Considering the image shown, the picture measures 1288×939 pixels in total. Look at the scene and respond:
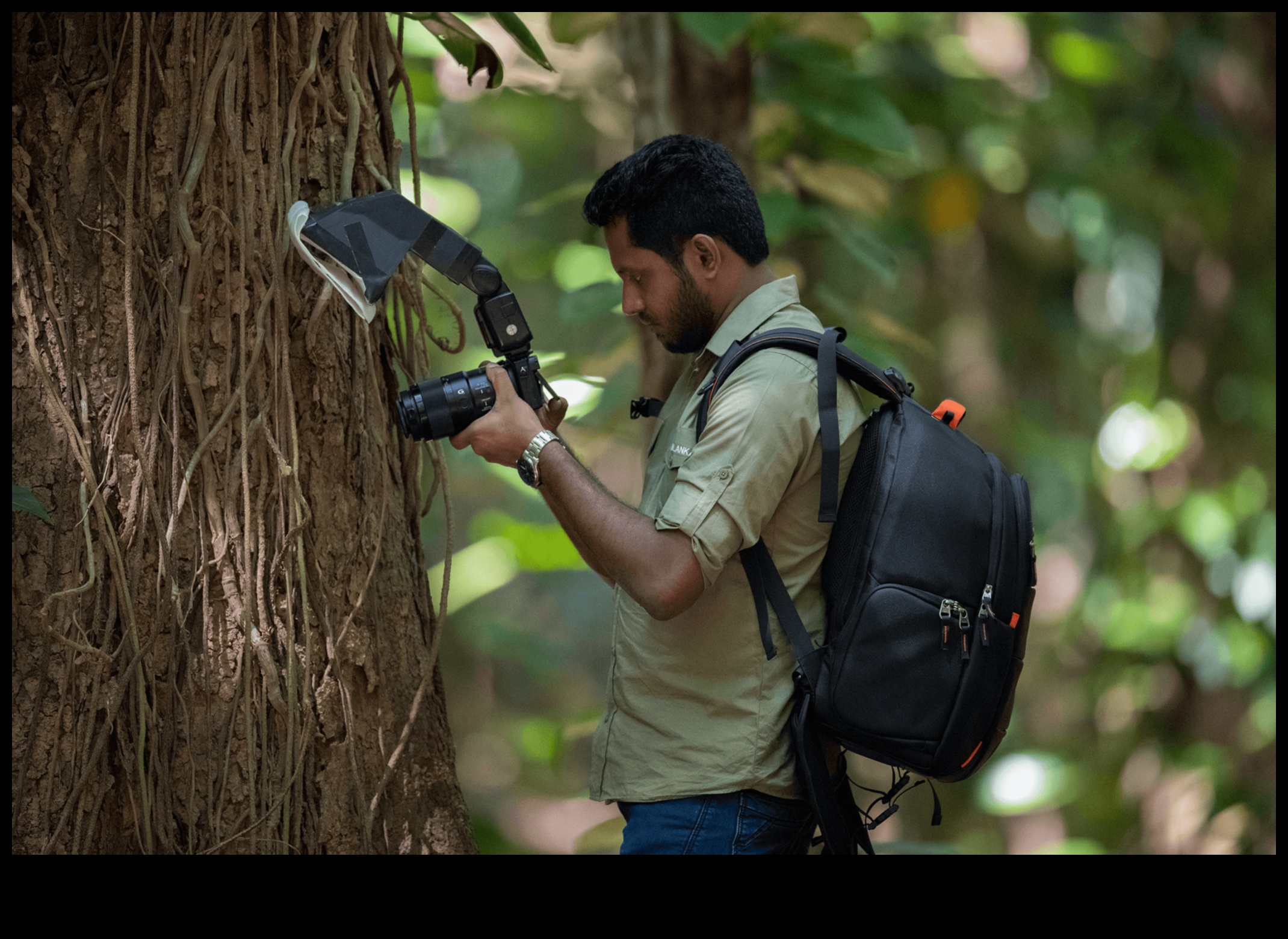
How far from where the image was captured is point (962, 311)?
443cm

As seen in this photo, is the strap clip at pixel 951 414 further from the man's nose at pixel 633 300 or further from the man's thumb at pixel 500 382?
the man's thumb at pixel 500 382

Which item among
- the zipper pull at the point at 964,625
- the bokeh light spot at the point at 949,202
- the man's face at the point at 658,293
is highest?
the bokeh light spot at the point at 949,202

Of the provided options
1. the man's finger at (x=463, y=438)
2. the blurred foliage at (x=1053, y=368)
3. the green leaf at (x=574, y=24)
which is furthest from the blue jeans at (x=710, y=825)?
the green leaf at (x=574, y=24)

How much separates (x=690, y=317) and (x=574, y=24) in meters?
1.04

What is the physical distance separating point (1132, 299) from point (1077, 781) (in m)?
2.05

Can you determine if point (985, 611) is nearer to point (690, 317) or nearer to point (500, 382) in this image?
point (690, 317)

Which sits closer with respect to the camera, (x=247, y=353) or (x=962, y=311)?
(x=247, y=353)

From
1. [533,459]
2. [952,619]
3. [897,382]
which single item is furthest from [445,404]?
[952,619]

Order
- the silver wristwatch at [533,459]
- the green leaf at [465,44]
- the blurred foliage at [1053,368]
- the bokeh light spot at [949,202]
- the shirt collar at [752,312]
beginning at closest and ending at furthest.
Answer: the silver wristwatch at [533,459] < the shirt collar at [752,312] < the green leaf at [465,44] < the blurred foliage at [1053,368] < the bokeh light spot at [949,202]

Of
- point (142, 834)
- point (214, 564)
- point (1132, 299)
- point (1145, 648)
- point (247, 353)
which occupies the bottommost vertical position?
point (142, 834)

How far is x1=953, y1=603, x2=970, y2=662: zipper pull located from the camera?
1.37 metres

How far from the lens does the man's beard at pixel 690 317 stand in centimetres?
154

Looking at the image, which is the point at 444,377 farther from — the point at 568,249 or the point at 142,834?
the point at 568,249

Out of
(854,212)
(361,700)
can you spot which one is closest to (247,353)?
(361,700)
